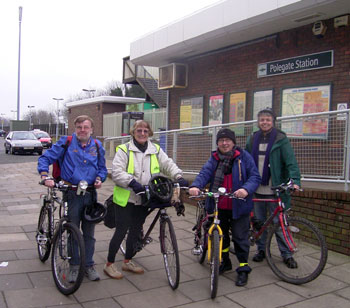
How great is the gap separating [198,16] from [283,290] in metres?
6.40

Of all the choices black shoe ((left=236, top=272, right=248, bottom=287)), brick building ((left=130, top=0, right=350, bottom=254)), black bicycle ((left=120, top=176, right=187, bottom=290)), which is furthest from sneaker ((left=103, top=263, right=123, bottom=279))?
brick building ((left=130, top=0, right=350, bottom=254))

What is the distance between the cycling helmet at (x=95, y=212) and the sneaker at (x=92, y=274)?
1.71ft

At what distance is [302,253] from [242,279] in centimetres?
74

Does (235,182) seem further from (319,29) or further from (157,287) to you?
(319,29)

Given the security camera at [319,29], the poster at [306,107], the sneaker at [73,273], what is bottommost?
the sneaker at [73,273]

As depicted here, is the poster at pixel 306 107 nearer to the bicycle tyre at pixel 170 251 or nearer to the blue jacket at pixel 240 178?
the blue jacket at pixel 240 178

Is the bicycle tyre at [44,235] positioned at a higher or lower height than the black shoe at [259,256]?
higher

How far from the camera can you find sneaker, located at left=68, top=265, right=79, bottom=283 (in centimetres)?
393

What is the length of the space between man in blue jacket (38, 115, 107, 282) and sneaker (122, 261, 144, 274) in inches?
15.0

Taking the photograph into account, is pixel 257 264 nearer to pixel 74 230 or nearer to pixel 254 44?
pixel 74 230

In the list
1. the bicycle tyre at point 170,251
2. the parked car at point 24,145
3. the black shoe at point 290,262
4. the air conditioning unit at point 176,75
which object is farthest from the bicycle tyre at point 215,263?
the parked car at point 24,145

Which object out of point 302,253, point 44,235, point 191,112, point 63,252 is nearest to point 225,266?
point 302,253

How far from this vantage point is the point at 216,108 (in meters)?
9.77

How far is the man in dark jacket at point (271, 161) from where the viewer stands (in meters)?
4.54
